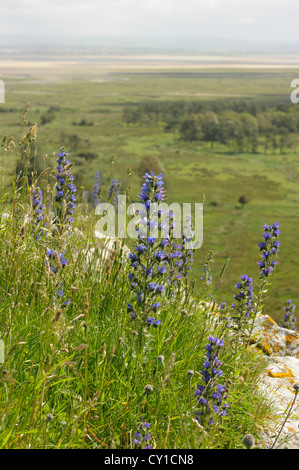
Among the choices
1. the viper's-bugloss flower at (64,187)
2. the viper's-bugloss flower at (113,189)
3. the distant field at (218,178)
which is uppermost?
the viper's-bugloss flower at (64,187)

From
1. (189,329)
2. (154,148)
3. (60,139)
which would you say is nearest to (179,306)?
(189,329)

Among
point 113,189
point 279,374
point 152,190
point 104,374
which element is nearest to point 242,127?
point 113,189

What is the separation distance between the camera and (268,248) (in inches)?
205

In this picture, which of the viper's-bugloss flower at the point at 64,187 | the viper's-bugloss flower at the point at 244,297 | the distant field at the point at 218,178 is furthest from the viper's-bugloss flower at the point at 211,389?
the distant field at the point at 218,178

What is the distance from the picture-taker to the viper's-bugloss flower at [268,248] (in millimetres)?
5113

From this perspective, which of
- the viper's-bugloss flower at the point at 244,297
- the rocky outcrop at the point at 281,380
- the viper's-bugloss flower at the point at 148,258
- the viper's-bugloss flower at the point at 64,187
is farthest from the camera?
the viper's-bugloss flower at the point at 64,187

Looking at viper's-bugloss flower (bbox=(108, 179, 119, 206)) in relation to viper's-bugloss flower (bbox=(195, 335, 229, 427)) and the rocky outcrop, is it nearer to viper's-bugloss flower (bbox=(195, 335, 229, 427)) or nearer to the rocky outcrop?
the rocky outcrop

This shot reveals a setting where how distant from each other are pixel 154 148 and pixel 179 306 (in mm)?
124217

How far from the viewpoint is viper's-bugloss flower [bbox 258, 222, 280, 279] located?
5.11 m

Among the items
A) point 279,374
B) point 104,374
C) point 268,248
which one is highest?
point 268,248

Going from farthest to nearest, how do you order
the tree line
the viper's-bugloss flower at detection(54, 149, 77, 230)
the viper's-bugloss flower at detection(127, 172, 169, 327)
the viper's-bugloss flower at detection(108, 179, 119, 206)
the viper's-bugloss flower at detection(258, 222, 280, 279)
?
the tree line < the viper's-bugloss flower at detection(108, 179, 119, 206) < the viper's-bugloss flower at detection(258, 222, 280, 279) < the viper's-bugloss flower at detection(54, 149, 77, 230) < the viper's-bugloss flower at detection(127, 172, 169, 327)

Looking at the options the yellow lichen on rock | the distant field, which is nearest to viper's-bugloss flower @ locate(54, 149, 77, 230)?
the yellow lichen on rock

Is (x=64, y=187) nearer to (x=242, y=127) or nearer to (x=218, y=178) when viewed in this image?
(x=218, y=178)

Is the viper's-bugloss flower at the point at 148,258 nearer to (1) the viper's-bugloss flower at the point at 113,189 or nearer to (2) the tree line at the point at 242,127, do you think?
(1) the viper's-bugloss flower at the point at 113,189
